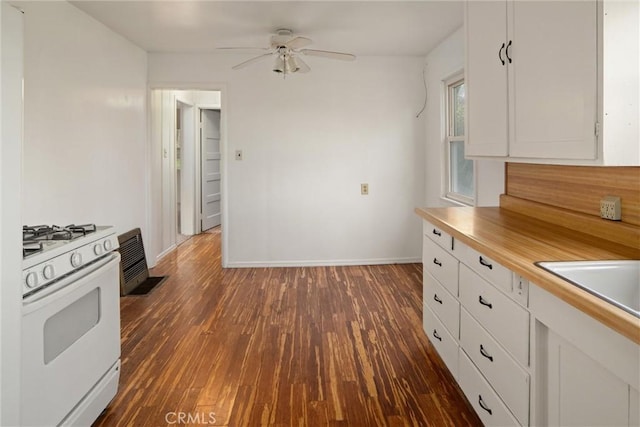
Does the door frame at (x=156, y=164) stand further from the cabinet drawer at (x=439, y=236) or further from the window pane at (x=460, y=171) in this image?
the cabinet drawer at (x=439, y=236)

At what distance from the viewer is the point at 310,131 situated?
4.95m

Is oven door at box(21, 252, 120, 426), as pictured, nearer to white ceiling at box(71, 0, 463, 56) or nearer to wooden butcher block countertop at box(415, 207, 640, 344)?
wooden butcher block countertop at box(415, 207, 640, 344)

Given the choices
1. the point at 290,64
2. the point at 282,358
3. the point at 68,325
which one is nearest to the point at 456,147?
the point at 290,64

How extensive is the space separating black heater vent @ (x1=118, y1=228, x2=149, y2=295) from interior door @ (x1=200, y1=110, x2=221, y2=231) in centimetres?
271

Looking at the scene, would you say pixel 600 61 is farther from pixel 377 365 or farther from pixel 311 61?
pixel 311 61

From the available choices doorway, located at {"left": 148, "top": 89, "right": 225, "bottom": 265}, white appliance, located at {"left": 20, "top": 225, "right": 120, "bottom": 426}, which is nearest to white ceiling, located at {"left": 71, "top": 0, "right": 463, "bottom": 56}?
doorway, located at {"left": 148, "top": 89, "right": 225, "bottom": 265}

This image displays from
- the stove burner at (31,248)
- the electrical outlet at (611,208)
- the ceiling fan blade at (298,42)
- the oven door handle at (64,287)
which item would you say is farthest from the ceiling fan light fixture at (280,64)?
the electrical outlet at (611,208)

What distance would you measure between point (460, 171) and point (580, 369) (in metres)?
3.30

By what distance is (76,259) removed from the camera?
1.74m

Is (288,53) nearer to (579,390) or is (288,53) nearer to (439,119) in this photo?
(439,119)

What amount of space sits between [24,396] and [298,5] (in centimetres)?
Result: 303

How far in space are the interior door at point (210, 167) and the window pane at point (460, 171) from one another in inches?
164

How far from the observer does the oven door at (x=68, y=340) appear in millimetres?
1464

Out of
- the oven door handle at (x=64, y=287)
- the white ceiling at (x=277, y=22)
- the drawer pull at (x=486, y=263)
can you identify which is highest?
the white ceiling at (x=277, y=22)
